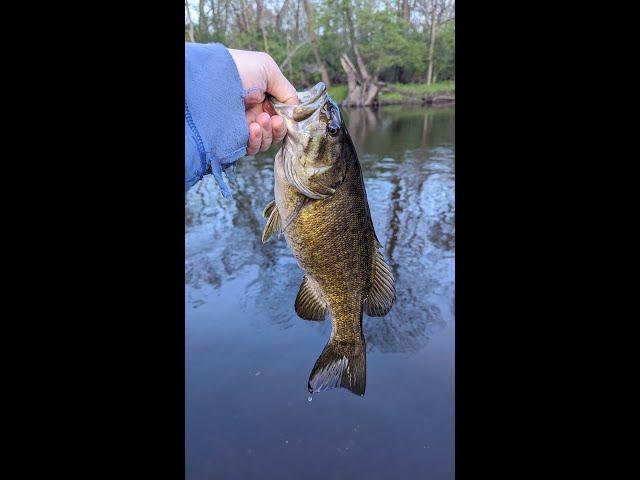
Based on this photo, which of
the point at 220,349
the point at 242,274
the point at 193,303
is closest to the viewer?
the point at 220,349

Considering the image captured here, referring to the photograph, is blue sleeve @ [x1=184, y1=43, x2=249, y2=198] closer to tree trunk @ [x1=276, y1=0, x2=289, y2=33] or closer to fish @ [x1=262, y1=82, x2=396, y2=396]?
fish @ [x1=262, y1=82, x2=396, y2=396]

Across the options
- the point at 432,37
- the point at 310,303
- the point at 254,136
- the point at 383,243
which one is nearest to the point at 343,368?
the point at 310,303

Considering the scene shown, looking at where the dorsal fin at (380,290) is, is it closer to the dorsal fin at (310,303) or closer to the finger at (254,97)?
the dorsal fin at (310,303)

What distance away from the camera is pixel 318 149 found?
2.22 metres

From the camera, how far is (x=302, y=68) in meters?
27.0

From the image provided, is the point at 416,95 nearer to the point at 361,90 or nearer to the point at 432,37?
the point at 432,37

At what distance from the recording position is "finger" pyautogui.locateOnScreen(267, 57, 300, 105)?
7.72 feet
